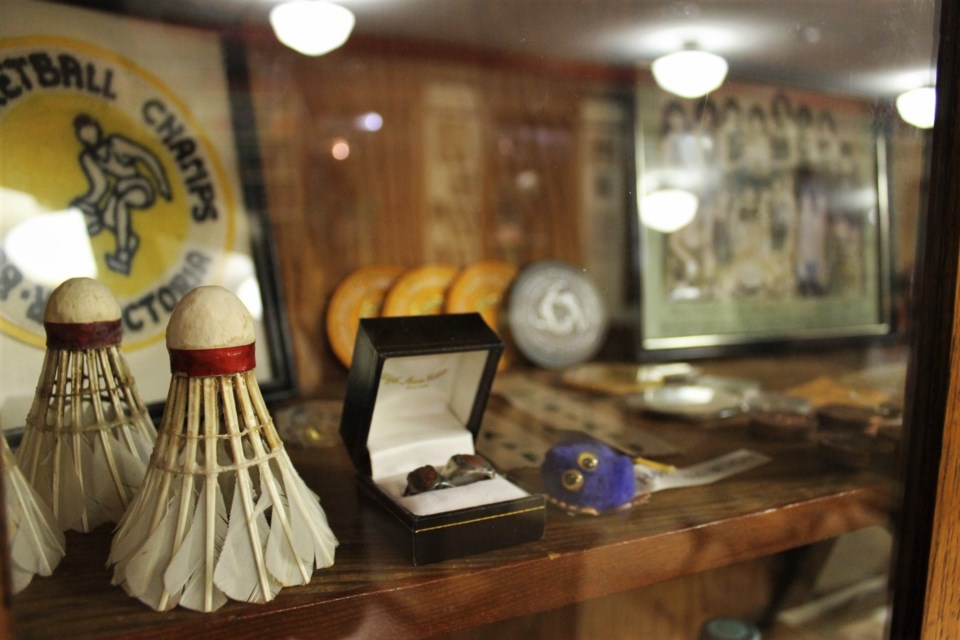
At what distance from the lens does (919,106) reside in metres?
0.58

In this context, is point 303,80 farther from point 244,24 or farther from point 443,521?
point 443,521

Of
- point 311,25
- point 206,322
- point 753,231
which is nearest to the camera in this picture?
point 206,322

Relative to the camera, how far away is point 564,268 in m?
1.00

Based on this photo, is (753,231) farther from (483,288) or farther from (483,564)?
(483,564)

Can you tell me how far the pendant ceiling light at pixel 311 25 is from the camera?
708 millimetres

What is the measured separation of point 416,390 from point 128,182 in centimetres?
31

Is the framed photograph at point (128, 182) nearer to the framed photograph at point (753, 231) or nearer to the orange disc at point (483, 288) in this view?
the orange disc at point (483, 288)

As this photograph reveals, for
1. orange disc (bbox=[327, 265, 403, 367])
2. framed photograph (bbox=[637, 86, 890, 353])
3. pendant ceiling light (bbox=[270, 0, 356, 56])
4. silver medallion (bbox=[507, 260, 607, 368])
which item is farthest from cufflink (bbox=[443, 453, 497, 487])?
framed photograph (bbox=[637, 86, 890, 353])

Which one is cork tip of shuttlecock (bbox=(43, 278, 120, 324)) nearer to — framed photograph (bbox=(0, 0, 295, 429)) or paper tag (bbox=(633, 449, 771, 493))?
framed photograph (bbox=(0, 0, 295, 429))

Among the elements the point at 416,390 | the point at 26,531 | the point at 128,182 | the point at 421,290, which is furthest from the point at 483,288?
the point at 26,531

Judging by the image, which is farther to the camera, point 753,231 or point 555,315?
point 753,231

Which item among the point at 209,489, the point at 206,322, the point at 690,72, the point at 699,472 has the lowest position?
the point at 699,472

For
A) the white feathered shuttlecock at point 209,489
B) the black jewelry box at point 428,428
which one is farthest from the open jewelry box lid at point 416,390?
the white feathered shuttlecock at point 209,489

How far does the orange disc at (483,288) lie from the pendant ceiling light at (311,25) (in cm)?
30
